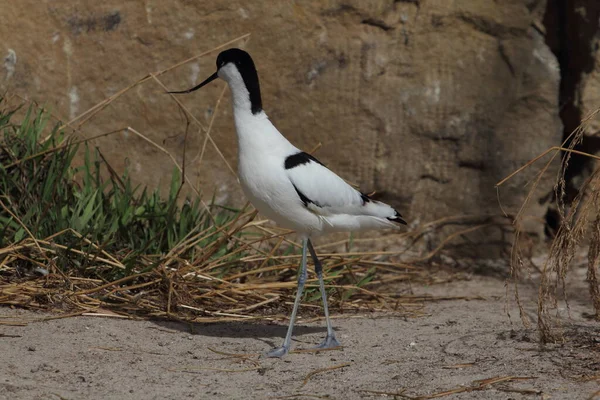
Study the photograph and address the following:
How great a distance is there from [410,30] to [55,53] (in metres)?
2.25

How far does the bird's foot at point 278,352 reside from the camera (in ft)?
12.9

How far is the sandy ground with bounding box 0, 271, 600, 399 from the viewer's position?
3.36 metres

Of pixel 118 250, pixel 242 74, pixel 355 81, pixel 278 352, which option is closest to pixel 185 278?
pixel 118 250

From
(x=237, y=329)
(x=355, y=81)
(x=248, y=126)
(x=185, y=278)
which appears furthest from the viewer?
(x=355, y=81)

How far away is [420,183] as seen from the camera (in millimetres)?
6031

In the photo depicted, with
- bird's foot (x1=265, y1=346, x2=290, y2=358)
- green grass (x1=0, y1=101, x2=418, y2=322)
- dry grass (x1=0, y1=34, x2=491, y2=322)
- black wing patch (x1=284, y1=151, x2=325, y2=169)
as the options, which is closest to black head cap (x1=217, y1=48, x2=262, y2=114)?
black wing patch (x1=284, y1=151, x2=325, y2=169)

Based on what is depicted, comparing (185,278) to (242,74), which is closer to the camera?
(242,74)

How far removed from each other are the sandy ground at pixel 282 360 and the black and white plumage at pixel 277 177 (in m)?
0.26

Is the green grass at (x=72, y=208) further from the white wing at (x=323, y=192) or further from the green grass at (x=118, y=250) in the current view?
the white wing at (x=323, y=192)

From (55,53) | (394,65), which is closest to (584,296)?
(394,65)

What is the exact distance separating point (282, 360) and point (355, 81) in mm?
2436

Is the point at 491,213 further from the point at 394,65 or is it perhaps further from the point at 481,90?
the point at 394,65

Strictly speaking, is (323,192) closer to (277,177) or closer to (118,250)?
(277,177)

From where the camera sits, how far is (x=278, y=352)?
396 cm
